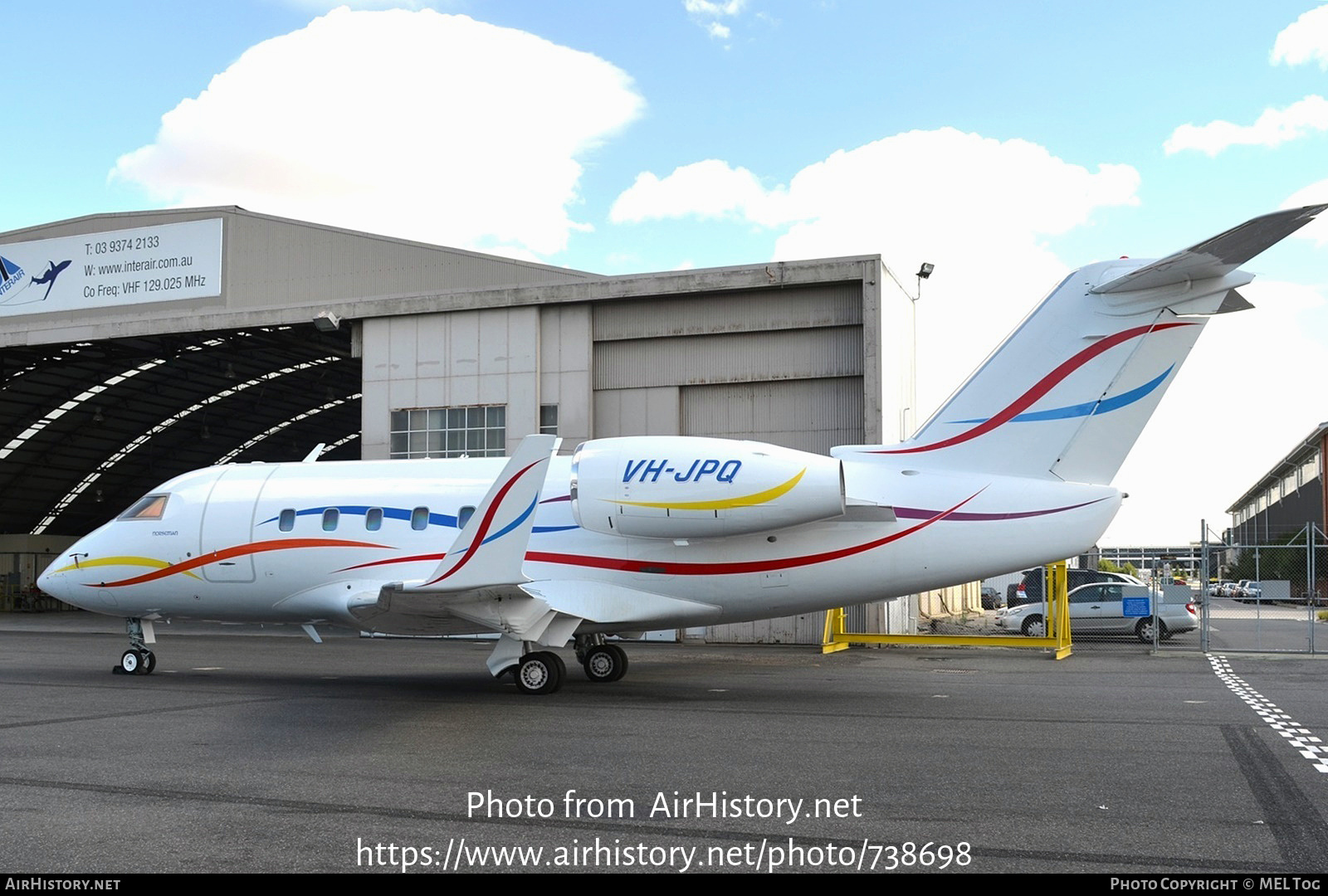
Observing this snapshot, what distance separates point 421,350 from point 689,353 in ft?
21.8

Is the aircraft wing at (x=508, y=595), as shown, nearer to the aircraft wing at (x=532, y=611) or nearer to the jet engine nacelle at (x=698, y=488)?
the aircraft wing at (x=532, y=611)

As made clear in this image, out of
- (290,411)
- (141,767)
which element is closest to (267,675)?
(141,767)

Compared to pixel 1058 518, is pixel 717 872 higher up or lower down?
lower down

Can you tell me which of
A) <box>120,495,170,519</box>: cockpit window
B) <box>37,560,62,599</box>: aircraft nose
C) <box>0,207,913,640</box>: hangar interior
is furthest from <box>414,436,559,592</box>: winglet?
<box>0,207,913,640</box>: hangar interior

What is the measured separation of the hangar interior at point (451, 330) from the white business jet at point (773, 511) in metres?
8.95

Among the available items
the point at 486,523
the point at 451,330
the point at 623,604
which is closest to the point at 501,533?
the point at 486,523

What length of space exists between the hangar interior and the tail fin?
8776mm

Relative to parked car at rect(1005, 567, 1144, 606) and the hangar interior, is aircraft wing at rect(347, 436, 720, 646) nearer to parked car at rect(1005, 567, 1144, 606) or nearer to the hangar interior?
the hangar interior

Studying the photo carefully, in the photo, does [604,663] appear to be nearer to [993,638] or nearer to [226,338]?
[993,638]

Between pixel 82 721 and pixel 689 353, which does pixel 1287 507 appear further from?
pixel 82 721

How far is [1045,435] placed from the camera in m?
13.0

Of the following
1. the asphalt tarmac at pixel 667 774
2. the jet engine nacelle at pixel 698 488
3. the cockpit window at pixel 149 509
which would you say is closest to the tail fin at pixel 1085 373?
the jet engine nacelle at pixel 698 488

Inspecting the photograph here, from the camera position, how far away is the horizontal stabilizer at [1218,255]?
1021cm

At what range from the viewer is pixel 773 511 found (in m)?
12.8
